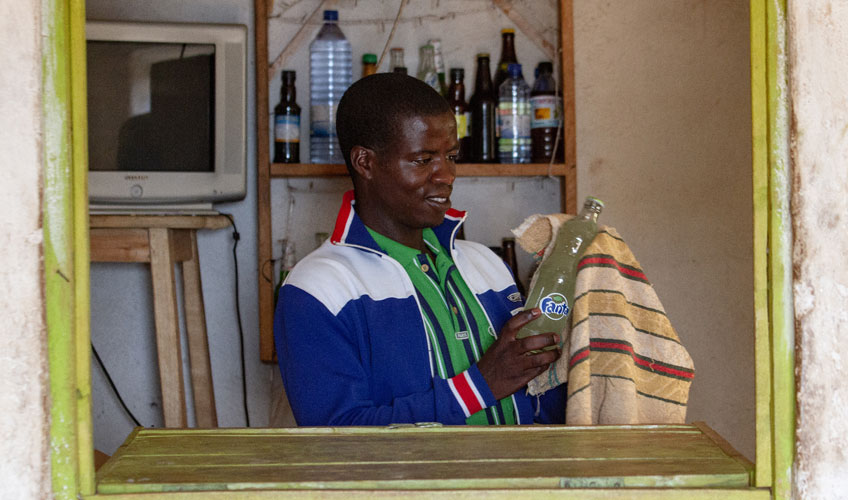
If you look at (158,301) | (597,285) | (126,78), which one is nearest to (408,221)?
(597,285)

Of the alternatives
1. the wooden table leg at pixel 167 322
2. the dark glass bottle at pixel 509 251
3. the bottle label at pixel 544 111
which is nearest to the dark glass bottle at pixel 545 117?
the bottle label at pixel 544 111

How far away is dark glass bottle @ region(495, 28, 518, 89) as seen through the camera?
92.4 inches

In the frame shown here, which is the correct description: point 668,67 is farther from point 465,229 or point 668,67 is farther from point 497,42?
point 465,229

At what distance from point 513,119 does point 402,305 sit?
115cm

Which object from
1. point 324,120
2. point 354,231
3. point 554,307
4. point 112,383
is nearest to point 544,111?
point 324,120

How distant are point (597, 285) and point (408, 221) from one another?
339 mm

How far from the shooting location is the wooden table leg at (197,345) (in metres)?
2.23

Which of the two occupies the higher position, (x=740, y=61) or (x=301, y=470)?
(x=740, y=61)

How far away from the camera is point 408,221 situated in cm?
133

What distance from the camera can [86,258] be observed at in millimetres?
623

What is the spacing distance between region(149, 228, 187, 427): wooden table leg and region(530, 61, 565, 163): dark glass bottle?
993mm

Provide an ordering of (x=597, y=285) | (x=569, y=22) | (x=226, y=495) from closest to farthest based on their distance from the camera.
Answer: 1. (x=226, y=495)
2. (x=597, y=285)
3. (x=569, y=22)

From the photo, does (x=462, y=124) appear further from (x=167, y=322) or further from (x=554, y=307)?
(x=554, y=307)

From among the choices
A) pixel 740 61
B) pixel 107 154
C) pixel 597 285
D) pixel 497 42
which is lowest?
pixel 597 285
